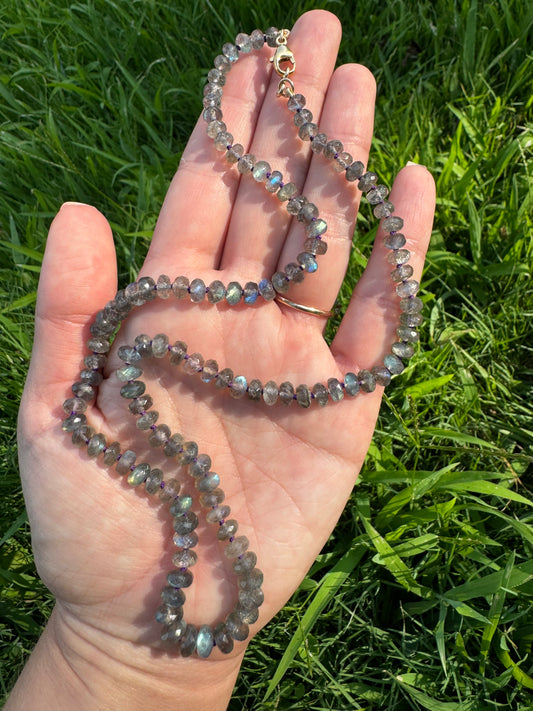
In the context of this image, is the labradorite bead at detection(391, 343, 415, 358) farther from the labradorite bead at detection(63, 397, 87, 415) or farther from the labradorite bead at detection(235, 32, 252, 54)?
the labradorite bead at detection(235, 32, 252, 54)

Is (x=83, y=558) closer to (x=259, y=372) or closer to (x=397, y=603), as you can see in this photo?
(x=259, y=372)

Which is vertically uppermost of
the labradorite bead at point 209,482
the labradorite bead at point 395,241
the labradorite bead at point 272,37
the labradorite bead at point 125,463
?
the labradorite bead at point 272,37

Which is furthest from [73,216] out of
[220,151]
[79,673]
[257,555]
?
[79,673]

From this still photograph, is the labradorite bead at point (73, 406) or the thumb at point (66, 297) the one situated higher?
the thumb at point (66, 297)

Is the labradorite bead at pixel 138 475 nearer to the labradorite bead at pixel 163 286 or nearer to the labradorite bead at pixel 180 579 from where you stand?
the labradorite bead at pixel 180 579

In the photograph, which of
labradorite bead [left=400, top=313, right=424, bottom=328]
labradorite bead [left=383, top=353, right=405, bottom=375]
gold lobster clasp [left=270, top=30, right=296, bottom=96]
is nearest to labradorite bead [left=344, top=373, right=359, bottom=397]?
labradorite bead [left=383, top=353, right=405, bottom=375]

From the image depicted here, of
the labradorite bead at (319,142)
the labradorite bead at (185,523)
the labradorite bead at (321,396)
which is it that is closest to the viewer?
the labradorite bead at (185,523)

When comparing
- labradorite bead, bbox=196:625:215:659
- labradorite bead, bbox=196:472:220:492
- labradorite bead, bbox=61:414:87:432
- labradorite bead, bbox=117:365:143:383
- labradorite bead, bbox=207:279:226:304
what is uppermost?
labradorite bead, bbox=207:279:226:304

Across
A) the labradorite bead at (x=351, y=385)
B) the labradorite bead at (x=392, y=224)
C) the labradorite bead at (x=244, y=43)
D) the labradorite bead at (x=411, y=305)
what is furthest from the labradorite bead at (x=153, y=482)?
the labradorite bead at (x=244, y=43)
